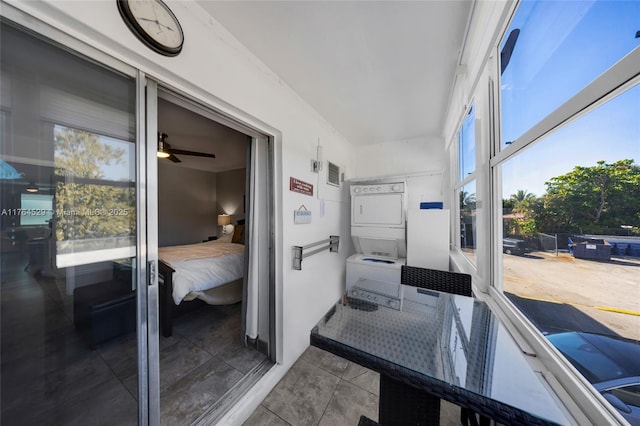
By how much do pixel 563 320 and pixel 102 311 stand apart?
2047 millimetres

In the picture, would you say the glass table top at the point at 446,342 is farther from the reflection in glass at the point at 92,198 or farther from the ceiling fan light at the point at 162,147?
the ceiling fan light at the point at 162,147

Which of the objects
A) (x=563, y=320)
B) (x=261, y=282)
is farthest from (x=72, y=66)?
(x=563, y=320)

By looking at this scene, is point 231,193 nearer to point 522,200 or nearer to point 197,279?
point 197,279

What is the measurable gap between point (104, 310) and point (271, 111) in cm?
165

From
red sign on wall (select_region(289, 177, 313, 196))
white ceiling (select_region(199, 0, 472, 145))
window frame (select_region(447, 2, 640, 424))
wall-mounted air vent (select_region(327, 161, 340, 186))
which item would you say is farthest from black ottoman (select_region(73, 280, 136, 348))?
wall-mounted air vent (select_region(327, 161, 340, 186))

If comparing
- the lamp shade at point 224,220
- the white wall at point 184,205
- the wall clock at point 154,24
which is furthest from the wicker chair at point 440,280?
the white wall at point 184,205

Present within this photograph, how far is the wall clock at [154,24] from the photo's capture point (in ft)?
2.84

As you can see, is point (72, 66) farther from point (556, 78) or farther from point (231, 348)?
point (231, 348)

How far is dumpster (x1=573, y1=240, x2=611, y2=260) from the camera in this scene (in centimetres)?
66

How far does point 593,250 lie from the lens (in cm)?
71

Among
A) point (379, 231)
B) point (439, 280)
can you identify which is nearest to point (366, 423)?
point (439, 280)

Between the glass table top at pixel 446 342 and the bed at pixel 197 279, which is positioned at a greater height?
the glass table top at pixel 446 342

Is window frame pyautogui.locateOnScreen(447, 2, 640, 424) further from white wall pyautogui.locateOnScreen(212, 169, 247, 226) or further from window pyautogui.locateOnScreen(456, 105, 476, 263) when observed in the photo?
white wall pyautogui.locateOnScreen(212, 169, 247, 226)

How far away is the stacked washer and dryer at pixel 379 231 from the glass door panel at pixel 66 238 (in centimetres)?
226
